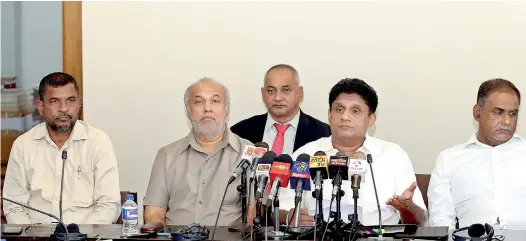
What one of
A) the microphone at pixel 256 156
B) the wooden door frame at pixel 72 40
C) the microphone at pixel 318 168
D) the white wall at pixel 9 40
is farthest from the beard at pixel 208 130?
the white wall at pixel 9 40

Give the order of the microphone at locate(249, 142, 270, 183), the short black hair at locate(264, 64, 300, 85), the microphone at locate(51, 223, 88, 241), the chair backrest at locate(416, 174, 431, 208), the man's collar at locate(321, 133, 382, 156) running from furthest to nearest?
the short black hair at locate(264, 64, 300, 85) → the chair backrest at locate(416, 174, 431, 208) → the man's collar at locate(321, 133, 382, 156) → the microphone at locate(51, 223, 88, 241) → the microphone at locate(249, 142, 270, 183)

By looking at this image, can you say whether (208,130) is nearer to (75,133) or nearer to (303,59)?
(75,133)

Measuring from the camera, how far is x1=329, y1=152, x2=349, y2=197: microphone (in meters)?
3.75

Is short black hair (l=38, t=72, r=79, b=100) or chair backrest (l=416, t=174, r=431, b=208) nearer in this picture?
short black hair (l=38, t=72, r=79, b=100)

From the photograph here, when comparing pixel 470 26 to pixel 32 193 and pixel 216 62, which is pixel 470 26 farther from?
pixel 32 193

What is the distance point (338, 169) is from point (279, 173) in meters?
0.25

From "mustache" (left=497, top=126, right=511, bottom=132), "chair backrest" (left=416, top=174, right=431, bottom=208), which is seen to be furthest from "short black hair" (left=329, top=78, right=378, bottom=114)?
"chair backrest" (left=416, top=174, right=431, bottom=208)

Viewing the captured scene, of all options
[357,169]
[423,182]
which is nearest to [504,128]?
[423,182]

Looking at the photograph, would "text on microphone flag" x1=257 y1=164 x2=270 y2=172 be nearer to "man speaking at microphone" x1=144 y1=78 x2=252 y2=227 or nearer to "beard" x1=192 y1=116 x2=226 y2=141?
"man speaking at microphone" x1=144 y1=78 x2=252 y2=227

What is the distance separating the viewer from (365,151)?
501 centimetres

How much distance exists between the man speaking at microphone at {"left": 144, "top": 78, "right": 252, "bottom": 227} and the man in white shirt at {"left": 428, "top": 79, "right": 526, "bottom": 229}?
117 cm

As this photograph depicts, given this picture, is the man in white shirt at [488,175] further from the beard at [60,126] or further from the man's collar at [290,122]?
the beard at [60,126]

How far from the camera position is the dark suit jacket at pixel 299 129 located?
5863mm

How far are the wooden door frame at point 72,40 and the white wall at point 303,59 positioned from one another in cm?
7
